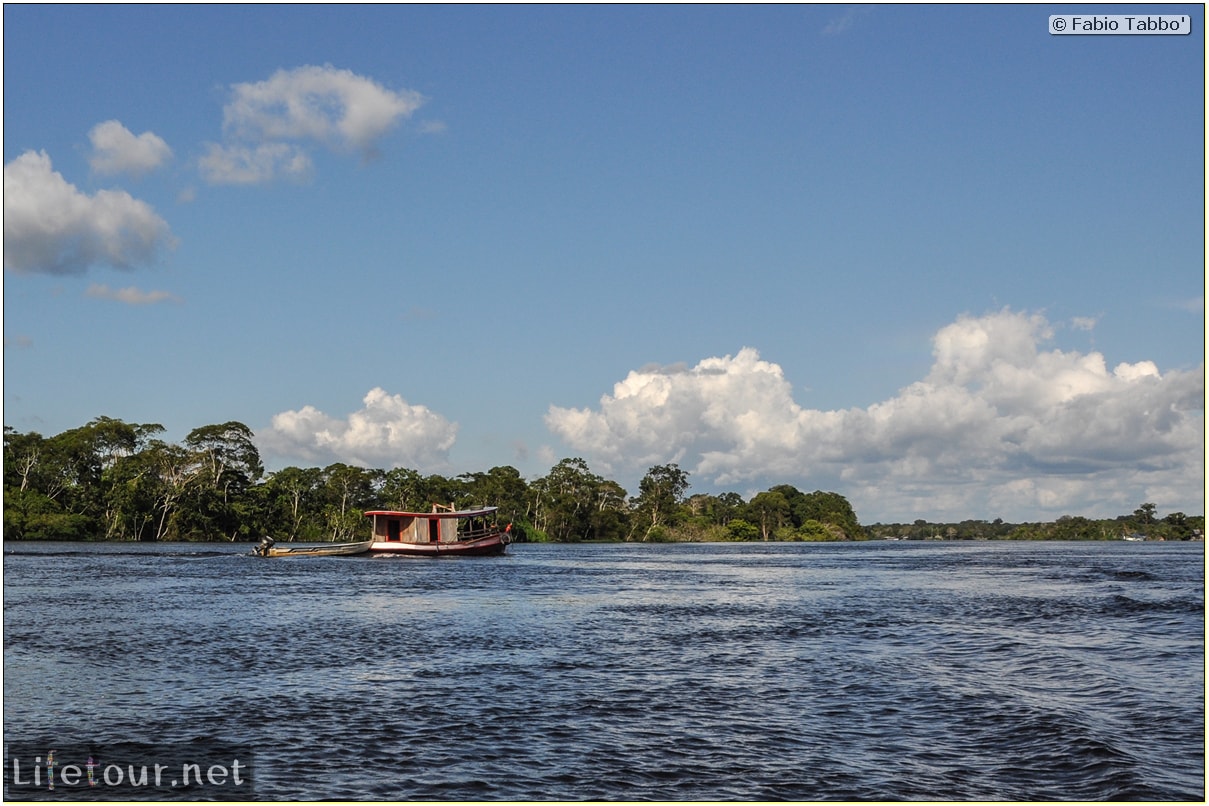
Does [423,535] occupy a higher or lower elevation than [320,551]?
higher

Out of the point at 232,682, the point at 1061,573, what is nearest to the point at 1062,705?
the point at 232,682

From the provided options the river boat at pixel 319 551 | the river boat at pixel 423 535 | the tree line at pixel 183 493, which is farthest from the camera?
the tree line at pixel 183 493

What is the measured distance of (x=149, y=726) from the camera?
16281mm

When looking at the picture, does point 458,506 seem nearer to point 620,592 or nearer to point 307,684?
point 620,592

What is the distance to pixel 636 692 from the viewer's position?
63.7 ft

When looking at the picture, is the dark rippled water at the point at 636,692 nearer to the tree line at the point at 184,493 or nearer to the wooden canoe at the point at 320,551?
the wooden canoe at the point at 320,551

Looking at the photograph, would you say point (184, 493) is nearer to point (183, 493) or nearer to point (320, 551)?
point (183, 493)

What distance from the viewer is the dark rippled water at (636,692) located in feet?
45.8

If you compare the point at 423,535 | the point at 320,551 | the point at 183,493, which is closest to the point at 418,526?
the point at 423,535

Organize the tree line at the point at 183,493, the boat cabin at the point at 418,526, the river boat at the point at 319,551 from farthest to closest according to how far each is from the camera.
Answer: the tree line at the point at 183,493
the boat cabin at the point at 418,526
the river boat at the point at 319,551

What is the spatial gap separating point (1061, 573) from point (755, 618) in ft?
117

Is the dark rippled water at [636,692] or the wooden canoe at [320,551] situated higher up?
the dark rippled water at [636,692]

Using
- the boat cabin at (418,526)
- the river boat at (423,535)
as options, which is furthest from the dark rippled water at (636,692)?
the boat cabin at (418,526)

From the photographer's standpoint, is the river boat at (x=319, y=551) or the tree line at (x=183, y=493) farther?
the tree line at (x=183, y=493)
